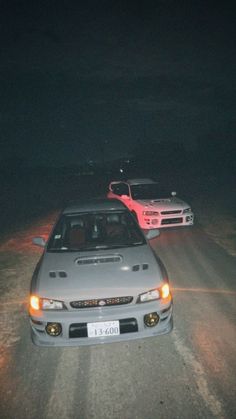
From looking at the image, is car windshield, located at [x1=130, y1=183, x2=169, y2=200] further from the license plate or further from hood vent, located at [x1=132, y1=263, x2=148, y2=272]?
the license plate

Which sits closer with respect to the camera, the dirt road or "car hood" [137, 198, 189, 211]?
the dirt road

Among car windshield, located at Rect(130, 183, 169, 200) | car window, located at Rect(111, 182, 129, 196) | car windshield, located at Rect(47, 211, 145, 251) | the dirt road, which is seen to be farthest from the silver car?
car window, located at Rect(111, 182, 129, 196)

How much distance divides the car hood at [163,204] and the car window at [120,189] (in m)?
1.32

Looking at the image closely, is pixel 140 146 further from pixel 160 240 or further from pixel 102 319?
pixel 102 319

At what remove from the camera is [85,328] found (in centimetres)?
347

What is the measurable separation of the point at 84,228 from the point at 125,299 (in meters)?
1.78

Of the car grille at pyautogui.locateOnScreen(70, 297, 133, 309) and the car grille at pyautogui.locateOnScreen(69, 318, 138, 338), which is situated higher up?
the car grille at pyautogui.locateOnScreen(70, 297, 133, 309)

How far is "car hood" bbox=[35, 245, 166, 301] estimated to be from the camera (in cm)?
358

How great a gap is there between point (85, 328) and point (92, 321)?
122 millimetres

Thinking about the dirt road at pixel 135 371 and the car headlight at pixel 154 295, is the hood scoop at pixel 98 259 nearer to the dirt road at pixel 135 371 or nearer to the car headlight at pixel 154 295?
the car headlight at pixel 154 295

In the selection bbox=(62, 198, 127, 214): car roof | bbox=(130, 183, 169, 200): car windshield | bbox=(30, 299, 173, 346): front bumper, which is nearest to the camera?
bbox=(30, 299, 173, 346): front bumper

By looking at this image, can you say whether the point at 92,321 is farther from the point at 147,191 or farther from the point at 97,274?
the point at 147,191

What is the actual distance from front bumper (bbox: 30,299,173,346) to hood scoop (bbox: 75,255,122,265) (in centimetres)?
76

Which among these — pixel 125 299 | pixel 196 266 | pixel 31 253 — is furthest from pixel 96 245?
pixel 31 253
